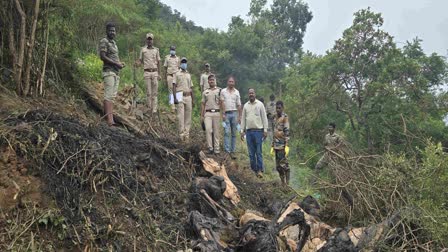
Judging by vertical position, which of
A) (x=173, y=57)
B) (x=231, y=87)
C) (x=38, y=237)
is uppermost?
(x=173, y=57)

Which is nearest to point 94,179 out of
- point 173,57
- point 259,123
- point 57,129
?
point 57,129

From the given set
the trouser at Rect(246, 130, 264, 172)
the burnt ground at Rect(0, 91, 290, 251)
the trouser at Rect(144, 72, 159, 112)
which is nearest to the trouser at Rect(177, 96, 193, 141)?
the trouser at Rect(144, 72, 159, 112)

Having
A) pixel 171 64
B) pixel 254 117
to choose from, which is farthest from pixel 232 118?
pixel 171 64

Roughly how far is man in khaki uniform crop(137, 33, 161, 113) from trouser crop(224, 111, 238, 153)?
154cm

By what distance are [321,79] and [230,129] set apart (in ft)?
33.2

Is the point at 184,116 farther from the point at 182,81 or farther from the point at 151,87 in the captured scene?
the point at 151,87

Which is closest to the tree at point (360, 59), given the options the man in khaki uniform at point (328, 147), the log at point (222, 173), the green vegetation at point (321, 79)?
the green vegetation at point (321, 79)

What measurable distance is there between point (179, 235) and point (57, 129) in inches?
70.8

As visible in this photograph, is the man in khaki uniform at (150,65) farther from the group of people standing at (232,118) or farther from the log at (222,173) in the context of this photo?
the log at (222,173)

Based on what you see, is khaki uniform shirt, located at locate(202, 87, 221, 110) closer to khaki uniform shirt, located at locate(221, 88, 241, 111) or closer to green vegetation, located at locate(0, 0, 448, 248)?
khaki uniform shirt, located at locate(221, 88, 241, 111)

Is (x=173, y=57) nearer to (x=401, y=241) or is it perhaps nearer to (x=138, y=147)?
(x=138, y=147)

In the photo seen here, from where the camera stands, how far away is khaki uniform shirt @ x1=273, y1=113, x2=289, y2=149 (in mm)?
8562

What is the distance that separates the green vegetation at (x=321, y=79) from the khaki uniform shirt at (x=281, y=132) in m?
0.77

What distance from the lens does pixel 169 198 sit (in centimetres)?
594
